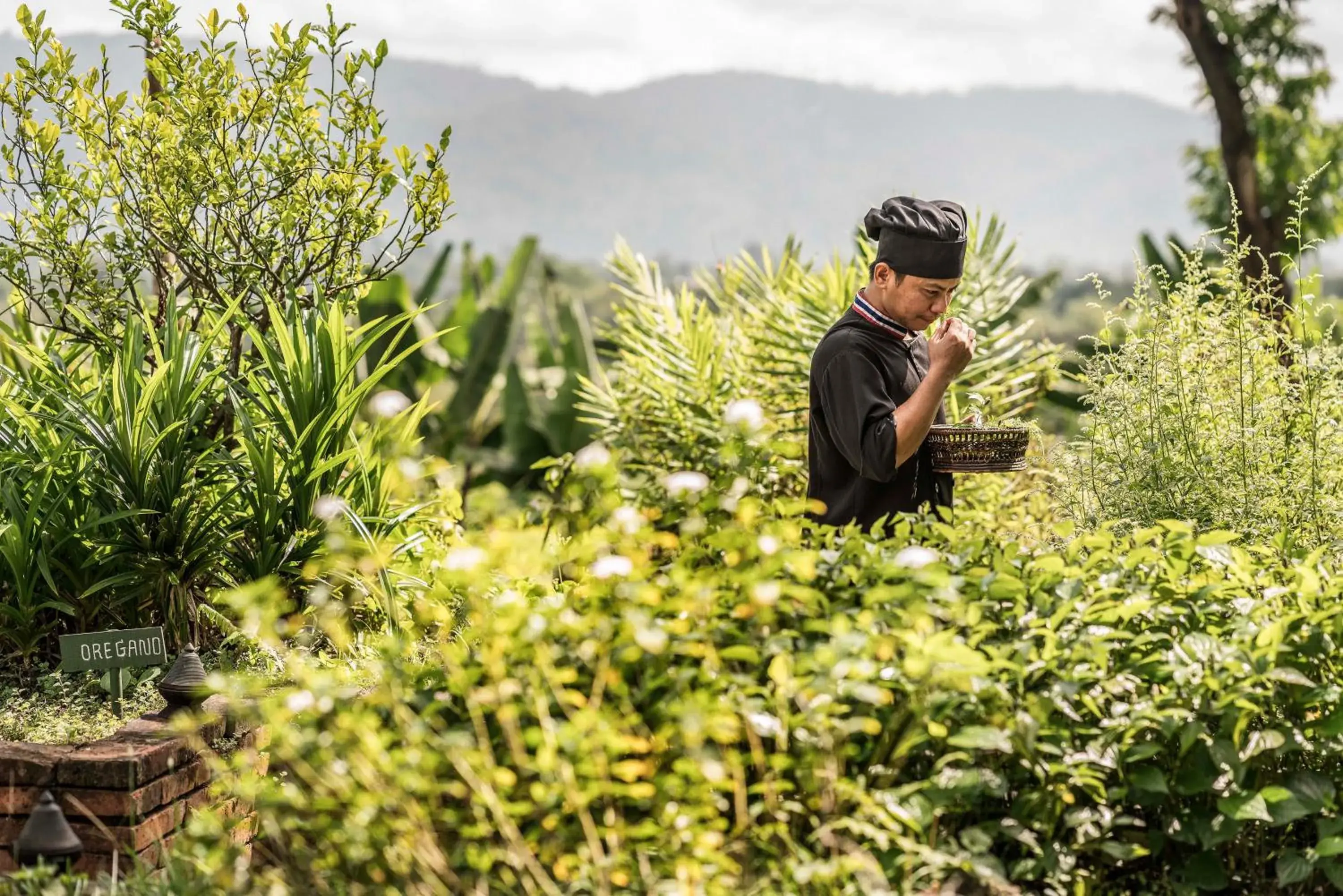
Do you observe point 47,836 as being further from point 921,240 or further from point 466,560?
point 921,240

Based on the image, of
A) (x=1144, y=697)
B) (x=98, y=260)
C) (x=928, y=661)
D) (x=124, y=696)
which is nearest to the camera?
(x=928, y=661)

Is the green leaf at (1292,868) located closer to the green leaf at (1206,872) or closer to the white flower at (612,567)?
the green leaf at (1206,872)

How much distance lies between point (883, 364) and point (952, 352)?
36 centimetres

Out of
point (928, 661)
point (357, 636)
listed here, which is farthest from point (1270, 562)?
point (357, 636)

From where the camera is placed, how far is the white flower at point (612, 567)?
2217mm

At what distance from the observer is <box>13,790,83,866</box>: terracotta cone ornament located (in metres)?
2.41

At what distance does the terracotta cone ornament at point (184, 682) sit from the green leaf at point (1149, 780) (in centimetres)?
215

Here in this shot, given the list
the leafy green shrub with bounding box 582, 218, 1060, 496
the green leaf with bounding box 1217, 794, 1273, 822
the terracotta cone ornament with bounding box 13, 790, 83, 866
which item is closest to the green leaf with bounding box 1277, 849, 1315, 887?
the green leaf with bounding box 1217, 794, 1273, 822

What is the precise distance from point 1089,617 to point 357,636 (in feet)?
7.61

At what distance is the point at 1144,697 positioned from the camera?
8.45 feet

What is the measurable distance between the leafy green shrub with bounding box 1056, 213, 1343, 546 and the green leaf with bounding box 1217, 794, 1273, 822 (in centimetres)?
125

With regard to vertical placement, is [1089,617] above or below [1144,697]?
above

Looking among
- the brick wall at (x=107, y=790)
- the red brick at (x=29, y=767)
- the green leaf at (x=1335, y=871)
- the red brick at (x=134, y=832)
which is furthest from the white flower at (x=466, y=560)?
the green leaf at (x=1335, y=871)

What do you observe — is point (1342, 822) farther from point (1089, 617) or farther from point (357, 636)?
point (357, 636)
